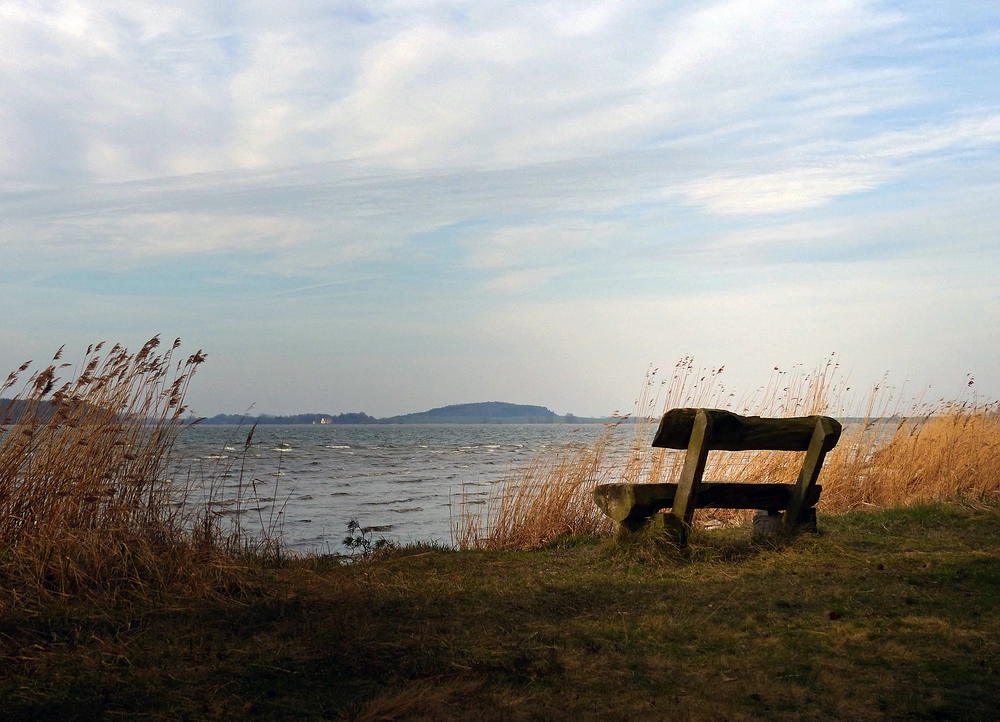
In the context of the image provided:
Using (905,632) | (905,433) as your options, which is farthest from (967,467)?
(905,632)

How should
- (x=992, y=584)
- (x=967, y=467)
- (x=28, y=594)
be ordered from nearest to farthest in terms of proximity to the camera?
1. (x=28, y=594)
2. (x=992, y=584)
3. (x=967, y=467)

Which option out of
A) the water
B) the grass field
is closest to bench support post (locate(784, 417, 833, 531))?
the grass field

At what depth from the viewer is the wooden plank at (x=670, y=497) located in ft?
22.8

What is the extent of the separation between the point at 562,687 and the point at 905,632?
7.31ft

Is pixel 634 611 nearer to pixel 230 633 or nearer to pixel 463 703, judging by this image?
pixel 463 703

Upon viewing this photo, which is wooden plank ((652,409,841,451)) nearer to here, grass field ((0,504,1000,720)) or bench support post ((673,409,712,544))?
bench support post ((673,409,712,544))

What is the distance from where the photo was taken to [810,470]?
7195mm

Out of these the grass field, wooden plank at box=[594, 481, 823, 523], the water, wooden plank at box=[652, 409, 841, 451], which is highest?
wooden plank at box=[652, 409, 841, 451]

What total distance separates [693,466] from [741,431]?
569 millimetres

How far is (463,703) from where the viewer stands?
3.75m

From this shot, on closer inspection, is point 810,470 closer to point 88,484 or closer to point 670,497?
point 670,497

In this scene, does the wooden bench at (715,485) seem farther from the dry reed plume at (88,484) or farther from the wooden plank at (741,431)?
the dry reed plume at (88,484)

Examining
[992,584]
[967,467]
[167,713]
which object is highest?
[967,467]

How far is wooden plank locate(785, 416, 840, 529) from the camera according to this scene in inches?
282
